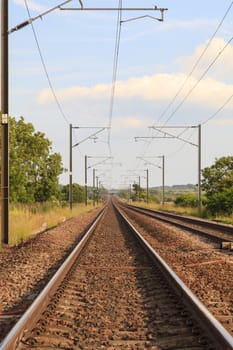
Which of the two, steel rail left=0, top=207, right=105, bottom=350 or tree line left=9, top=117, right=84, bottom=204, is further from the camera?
tree line left=9, top=117, right=84, bottom=204

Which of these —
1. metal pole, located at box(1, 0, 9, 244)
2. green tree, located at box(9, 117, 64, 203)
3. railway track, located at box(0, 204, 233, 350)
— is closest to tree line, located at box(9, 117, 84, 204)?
green tree, located at box(9, 117, 64, 203)

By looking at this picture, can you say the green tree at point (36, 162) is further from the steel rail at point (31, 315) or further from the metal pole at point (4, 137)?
the steel rail at point (31, 315)

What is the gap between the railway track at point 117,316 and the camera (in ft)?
20.2

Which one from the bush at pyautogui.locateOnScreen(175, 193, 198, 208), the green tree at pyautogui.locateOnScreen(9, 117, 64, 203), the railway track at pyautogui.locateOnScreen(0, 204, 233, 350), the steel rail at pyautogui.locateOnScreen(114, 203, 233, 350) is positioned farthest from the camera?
the bush at pyautogui.locateOnScreen(175, 193, 198, 208)

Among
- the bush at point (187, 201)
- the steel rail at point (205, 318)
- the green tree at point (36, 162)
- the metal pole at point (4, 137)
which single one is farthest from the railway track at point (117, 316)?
the bush at point (187, 201)

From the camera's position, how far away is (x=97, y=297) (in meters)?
9.27

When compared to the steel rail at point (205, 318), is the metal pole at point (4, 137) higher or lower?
higher

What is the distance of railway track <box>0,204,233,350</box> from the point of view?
614 centimetres

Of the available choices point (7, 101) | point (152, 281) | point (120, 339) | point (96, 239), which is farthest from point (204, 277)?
point (96, 239)

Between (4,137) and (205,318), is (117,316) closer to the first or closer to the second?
(205,318)

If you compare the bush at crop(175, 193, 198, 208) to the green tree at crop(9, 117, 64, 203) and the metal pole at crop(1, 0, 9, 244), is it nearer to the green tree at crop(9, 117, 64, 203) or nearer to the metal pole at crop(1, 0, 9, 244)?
the green tree at crop(9, 117, 64, 203)

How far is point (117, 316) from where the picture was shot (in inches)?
305

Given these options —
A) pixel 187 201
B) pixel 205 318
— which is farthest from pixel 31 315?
pixel 187 201

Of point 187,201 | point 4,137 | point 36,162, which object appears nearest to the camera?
point 4,137
